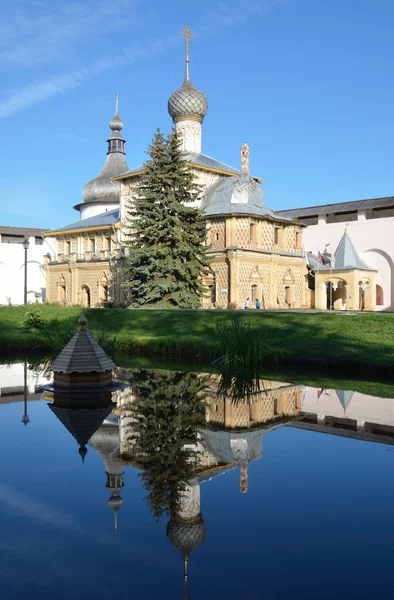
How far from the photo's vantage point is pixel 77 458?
20.5 feet

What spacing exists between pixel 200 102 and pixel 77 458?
29.3 meters

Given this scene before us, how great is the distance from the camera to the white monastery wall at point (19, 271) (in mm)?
42812

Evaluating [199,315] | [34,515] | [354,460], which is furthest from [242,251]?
[34,515]

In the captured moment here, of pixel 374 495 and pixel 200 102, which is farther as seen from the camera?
pixel 200 102

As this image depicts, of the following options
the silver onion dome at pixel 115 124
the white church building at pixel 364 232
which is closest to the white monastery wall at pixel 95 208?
the silver onion dome at pixel 115 124

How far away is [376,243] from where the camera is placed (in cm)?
3372

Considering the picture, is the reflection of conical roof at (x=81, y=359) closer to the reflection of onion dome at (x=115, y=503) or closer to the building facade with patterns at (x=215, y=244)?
the reflection of onion dome at (x=115, y=503)

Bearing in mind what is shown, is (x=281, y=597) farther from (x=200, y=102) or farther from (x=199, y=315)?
(x=200, y=102)

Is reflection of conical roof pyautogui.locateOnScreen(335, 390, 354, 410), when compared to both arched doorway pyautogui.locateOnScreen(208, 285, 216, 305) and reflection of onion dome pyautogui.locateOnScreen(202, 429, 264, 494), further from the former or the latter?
arched doorway pyautogui.locateOnScreen(208, 285, 216, 305)

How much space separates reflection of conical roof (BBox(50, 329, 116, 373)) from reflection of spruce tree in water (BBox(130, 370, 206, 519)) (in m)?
0.76

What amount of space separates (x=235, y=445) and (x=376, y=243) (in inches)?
1146

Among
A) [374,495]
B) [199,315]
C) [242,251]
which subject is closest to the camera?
[374,495]

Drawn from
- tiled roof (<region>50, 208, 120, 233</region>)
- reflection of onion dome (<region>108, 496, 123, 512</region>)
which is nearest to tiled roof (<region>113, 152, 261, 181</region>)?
tiled roof (<region>50, 208, 120, 233</region>)

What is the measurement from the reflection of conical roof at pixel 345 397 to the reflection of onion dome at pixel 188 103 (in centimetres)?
2553
